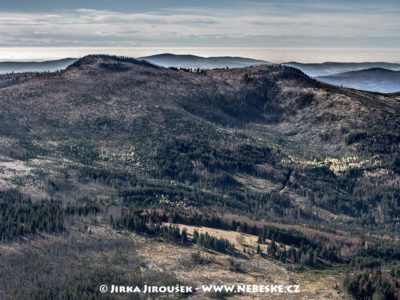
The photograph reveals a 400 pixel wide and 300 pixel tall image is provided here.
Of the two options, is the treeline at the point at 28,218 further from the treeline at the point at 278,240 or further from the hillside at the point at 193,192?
the treeline at the point at 278,240

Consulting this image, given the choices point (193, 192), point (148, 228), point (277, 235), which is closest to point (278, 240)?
point (277, 235)

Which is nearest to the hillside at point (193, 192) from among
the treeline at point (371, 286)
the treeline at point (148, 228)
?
the treeline at point (148, 228)

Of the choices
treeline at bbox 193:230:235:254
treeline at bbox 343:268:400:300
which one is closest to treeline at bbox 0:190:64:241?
treeline at bbox 193:230:235:254

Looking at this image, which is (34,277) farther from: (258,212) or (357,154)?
(357,154)

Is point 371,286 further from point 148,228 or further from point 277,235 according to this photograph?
point 148,228

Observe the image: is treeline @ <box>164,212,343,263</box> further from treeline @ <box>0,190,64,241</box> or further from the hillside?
treeline @ <box>0,190,64,241</box>

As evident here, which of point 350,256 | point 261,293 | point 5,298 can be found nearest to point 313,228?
point 350,256

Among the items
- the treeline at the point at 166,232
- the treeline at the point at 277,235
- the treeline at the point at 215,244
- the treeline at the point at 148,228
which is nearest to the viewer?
the treeline at the point at 215,244

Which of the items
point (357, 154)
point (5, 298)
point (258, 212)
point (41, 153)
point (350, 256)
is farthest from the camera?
point (357, 154)

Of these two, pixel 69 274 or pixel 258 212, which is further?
pixel 258 212
